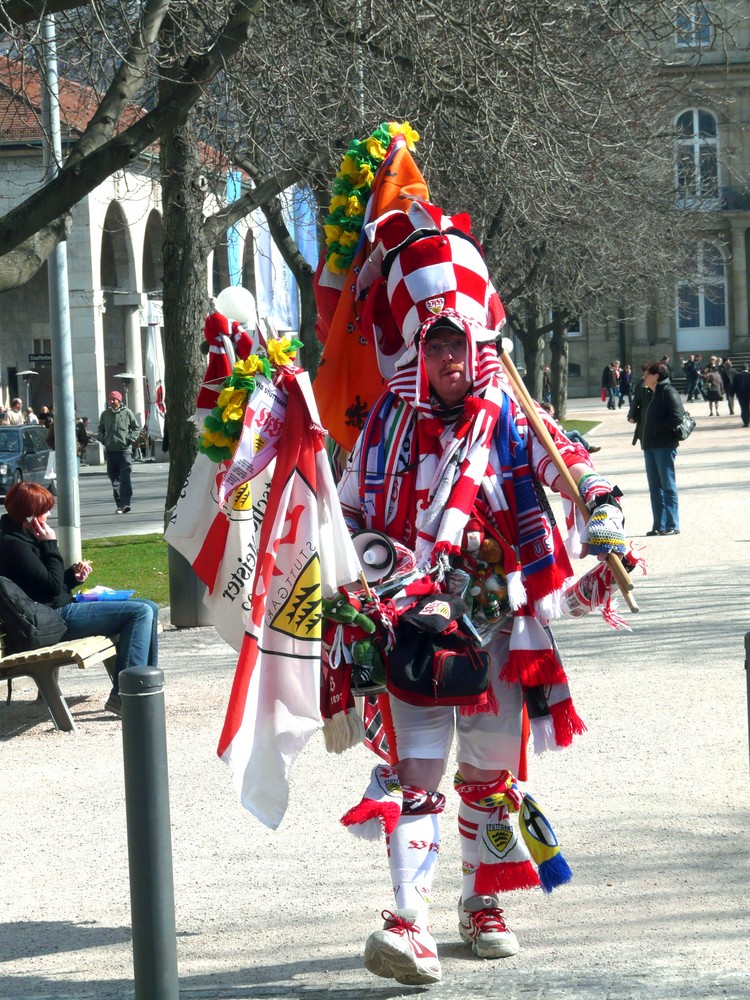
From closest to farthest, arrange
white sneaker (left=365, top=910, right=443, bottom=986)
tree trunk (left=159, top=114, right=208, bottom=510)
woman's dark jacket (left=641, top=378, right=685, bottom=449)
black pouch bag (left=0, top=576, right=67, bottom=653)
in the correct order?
white sneaker (left=365, top=910, right=443, bottom=986), black pouch bag (left=0, top=576, right=67, bottom=653), tree trunk (left=159, top=114, right=208, bottom=510), woman's dark jacket (left=641, top=378, right=685, bottom=449)

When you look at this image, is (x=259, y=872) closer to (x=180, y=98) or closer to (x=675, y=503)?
(x=180, y=98)

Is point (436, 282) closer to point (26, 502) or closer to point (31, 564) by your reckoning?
point (26, 502)

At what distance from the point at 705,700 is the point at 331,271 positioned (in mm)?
3402

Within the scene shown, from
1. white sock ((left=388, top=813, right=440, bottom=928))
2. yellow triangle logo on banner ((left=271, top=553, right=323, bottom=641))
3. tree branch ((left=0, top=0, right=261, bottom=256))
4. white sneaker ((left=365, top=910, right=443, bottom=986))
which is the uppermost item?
tree branch ((left=0, top=0, right=261, bottom=256))

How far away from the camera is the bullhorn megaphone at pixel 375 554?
13.4 ft

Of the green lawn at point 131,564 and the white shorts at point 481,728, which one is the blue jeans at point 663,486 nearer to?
the green lawn at point 131,564

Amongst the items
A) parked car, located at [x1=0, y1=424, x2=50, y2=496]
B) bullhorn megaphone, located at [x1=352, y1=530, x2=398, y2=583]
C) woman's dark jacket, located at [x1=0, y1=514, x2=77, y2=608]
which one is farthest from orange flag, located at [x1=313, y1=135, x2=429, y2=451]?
parked car, located at [x1=0, y1=424, x2=50, y2=496]

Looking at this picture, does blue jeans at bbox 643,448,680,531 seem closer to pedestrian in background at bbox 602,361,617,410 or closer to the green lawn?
the green lawn

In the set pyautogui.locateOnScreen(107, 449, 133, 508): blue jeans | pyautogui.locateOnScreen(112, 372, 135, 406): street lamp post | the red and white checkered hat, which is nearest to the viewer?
the red and white checkered hat

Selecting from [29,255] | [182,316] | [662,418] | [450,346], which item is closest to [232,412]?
[450,346]

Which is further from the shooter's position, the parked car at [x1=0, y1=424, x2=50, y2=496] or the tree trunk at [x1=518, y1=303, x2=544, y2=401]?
the tree trunk at [x1=518, y1=303, x2=544, y2=401]

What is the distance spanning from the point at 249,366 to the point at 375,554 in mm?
662

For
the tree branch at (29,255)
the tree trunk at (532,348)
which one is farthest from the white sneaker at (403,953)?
the tree trunk at (532,348)

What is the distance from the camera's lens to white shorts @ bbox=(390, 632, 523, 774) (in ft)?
13.4
